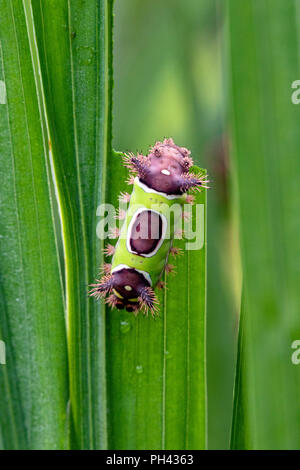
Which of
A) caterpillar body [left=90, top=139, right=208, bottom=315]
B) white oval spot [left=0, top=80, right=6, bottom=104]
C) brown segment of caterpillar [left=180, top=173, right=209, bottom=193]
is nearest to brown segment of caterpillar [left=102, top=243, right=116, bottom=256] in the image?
caterpillar body [left=90, top=139, right=208, bottom=315]

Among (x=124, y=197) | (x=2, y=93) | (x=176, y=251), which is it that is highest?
(x=2, y=93)

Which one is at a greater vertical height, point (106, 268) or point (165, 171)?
point (165, 171)

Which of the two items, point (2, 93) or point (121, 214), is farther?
point (121, 214)

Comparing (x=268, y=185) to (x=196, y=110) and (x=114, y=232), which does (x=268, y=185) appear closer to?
(x=114, y=232)

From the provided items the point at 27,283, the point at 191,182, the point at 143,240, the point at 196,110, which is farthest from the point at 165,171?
the point at 196,110

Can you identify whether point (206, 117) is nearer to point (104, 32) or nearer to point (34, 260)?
point (104, 32)

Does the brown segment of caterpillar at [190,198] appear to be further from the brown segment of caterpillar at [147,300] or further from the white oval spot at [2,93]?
the white oval spot at [2,93]
